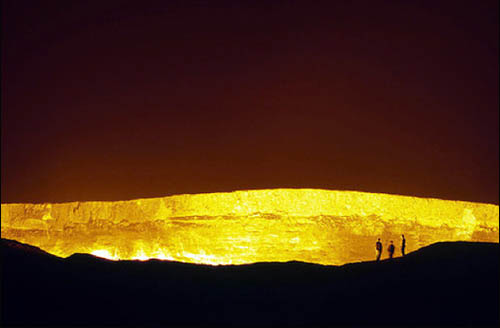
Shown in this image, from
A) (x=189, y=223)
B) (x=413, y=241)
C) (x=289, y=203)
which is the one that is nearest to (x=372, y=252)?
(x=413, y=241)

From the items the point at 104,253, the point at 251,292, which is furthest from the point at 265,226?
the point at 251,292

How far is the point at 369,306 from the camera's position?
521cm

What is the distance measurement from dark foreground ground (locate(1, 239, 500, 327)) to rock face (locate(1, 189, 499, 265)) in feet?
10.6

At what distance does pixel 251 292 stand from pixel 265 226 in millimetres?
4552

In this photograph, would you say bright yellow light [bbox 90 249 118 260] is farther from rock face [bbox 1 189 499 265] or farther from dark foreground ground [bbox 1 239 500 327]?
dark foreground ground [bbox 1 239 500 327]

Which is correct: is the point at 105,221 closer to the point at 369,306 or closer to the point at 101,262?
the point at 101,262

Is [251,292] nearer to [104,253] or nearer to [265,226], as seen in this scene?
[265,226]

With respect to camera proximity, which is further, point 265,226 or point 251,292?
point 265,226

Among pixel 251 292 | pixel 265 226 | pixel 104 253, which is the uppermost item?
pixel 104 253

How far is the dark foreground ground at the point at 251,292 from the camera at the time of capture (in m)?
4.99

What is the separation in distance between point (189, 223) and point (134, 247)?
128cm

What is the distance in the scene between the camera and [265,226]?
33.7 ft

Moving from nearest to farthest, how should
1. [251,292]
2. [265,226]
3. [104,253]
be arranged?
[251,292]
[265,226]
[104,253]

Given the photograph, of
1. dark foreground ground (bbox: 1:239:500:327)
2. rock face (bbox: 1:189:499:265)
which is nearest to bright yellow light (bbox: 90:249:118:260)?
rock face (bbox: 1:189:499:265)
